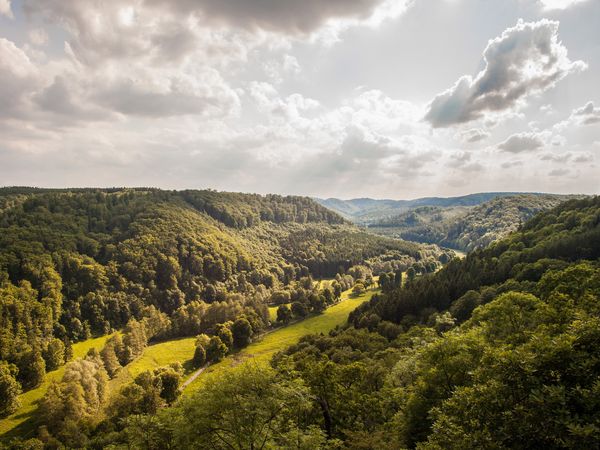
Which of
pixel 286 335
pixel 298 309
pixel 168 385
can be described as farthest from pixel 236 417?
Result: pixel 298 309

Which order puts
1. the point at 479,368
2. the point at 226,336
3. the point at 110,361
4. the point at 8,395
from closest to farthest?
the point at 479,368
the point at 8,395
the point at 110,361
the point at 226,336

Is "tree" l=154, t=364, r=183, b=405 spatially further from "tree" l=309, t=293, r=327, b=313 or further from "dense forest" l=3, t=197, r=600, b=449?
"tree" l=309, t=293, r=327, b=313

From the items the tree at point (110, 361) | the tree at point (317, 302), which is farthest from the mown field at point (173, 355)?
the tree at point (317, 302)

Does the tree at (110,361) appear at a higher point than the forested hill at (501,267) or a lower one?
lower

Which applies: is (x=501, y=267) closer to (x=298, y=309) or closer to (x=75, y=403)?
(x=298, y=309)

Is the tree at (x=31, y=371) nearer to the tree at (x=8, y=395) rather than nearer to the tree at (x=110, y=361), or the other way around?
the tree at (x=8, y=395)

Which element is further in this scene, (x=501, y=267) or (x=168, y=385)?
(x=501, y=267)

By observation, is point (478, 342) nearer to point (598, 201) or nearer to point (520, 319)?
point (520, 319)

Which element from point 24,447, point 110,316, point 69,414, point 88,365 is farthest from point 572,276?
point 110,316
